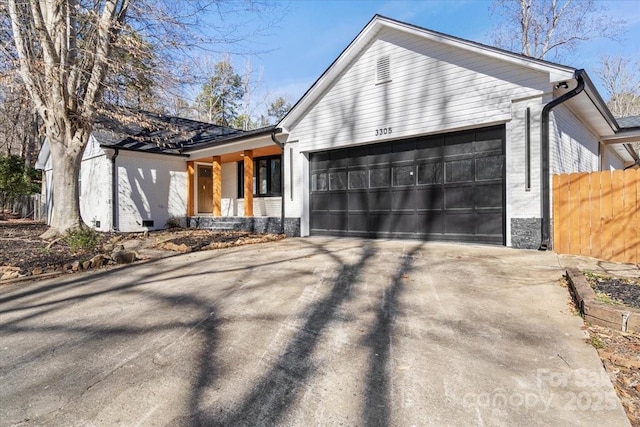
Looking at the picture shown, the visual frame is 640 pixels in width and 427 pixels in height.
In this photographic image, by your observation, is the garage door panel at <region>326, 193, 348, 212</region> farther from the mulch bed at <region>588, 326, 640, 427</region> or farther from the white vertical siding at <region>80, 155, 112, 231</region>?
the white vertical siding at <region>80, 155, 112, 231</region>

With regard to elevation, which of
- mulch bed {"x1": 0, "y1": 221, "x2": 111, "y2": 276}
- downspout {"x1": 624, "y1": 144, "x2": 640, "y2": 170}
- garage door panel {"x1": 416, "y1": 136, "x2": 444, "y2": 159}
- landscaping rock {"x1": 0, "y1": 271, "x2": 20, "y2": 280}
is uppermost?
downspout {"x1": 624, "y1": 144, "x2": 640, "y2": 170}

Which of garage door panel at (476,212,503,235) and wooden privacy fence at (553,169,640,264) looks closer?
wooden privacy fence at (553,169,640,264)

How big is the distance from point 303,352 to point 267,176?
11.6 meters

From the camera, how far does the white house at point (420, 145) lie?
6.94m

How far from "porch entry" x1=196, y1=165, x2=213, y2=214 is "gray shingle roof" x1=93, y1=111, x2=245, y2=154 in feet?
4.24

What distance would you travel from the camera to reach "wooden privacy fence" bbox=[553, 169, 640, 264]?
6070mm

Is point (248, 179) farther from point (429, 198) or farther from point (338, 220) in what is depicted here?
point (429, 198)

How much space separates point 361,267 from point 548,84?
4.99 metres

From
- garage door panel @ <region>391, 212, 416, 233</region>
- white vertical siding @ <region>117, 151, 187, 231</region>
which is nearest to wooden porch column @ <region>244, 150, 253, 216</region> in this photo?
white vertical siding @ <region>117, 151, 187, 231</region>

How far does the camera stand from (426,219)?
8.38 meters

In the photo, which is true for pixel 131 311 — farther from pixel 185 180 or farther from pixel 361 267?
pixel 185 180

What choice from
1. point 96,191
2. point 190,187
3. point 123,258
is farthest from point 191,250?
point 96,191

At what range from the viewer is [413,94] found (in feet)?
27.7

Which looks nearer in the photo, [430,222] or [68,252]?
[68,252]
